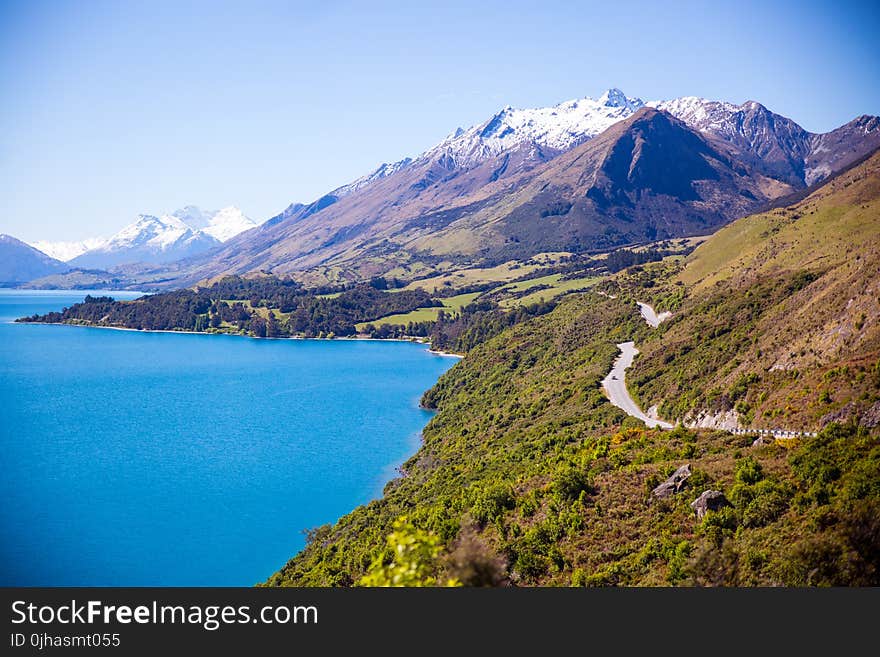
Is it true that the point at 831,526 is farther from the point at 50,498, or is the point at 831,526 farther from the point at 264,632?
the point at 50,498

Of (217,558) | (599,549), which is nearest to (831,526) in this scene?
(599,549)

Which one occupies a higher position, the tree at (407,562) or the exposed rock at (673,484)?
the tree at (407,562)

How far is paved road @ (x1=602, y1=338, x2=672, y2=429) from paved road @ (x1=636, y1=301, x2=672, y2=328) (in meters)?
7.73

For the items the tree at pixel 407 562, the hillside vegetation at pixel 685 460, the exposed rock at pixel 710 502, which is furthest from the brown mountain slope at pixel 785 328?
the tree at pixel 407 562

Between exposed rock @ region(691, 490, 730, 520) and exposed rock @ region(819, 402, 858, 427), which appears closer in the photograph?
exposed rock @ region(691, 490, 730, 520)

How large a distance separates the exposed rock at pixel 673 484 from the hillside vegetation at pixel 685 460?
268 mm

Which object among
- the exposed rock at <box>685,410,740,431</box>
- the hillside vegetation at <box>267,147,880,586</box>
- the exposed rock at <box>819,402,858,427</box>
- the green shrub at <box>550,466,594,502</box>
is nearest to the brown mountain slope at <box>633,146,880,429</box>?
the exposed rock at <box>819,402,858,427</box>

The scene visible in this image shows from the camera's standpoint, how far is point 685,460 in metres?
40.8

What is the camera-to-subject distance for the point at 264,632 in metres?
16.9

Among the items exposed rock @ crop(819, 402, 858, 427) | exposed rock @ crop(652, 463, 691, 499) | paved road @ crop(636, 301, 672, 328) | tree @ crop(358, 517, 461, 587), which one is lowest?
exposed rock @ crop(652, 463, 691, 499)

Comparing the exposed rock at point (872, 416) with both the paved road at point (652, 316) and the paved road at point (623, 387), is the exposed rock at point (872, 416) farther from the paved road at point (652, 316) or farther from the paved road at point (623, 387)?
the paved road at point (652, 316)

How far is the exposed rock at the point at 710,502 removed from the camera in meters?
32.0

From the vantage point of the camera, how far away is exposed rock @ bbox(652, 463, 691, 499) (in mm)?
35719

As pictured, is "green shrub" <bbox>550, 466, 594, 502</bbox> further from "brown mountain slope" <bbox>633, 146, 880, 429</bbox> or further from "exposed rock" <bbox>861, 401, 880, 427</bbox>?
"exposed rock" <bbox>861, 401, 880, 427</bbox>
